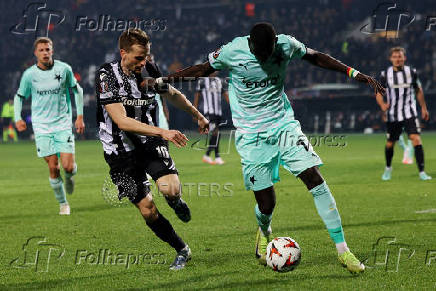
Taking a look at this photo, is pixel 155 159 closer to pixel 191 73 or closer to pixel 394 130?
pixel 191 73

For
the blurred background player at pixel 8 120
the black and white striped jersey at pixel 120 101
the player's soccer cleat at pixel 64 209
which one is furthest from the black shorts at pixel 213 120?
the blurred background player at pixel 8 120

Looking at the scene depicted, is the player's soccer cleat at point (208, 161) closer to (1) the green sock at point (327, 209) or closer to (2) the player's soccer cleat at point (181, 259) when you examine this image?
(2) the player's soccer cleat at point (181, 259)

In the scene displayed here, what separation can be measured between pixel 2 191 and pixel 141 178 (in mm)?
7726

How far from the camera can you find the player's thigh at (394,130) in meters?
13.4

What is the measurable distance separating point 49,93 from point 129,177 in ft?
14.4

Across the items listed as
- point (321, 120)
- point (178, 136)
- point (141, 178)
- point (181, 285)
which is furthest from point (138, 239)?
point (321, 120)

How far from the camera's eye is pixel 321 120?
3130 centimetres

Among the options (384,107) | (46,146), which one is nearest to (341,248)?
(46,146)

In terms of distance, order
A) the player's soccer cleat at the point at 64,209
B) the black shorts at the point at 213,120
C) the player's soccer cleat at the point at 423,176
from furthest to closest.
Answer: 1. the black shorts at the point at 213,120
2. the player's soccer cleat at the point at 423,176
3. the player's soccer cleat at the point at 64,209

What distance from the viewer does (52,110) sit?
9930 mm

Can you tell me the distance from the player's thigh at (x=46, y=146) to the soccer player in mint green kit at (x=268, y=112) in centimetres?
443

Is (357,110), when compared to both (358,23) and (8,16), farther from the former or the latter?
(8,16)

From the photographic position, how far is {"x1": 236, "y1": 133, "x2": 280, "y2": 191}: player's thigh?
231 inches

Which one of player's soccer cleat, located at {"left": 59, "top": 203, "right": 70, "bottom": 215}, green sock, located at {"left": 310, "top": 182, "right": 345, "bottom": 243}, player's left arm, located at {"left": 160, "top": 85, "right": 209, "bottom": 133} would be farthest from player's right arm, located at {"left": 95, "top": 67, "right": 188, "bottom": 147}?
player's soccer cleat, located at {"left": 59, "top": 203, "right": 70, "bottom": 215}
